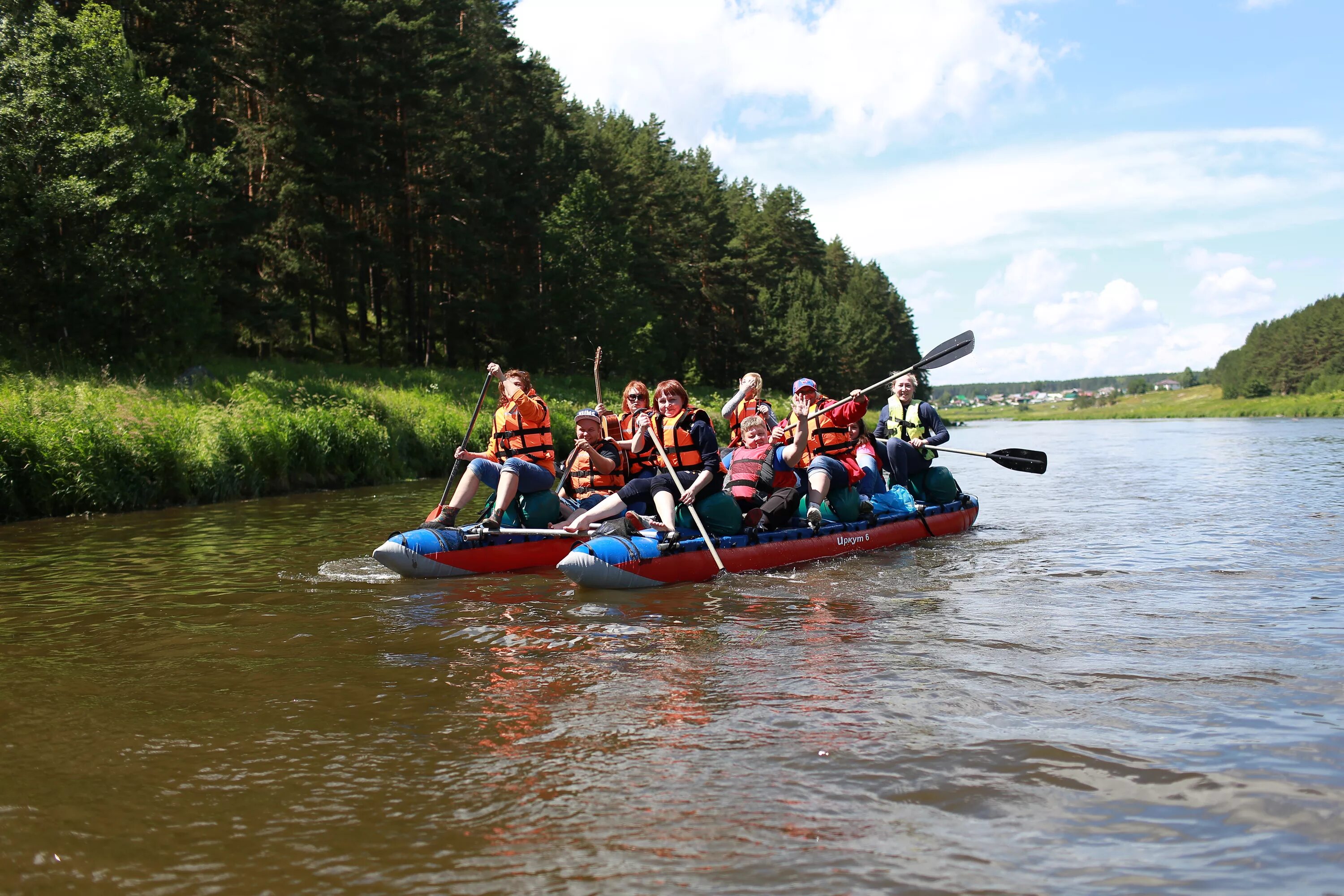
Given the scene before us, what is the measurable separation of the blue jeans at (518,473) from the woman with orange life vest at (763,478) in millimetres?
1806

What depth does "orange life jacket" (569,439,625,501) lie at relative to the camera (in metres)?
10.2

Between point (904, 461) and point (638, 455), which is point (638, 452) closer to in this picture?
point (638, 455)

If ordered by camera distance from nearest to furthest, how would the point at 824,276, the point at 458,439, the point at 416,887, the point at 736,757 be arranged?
the point at 416,887 < the point at 736,757 < the point at 458,439 < the point at 824,276

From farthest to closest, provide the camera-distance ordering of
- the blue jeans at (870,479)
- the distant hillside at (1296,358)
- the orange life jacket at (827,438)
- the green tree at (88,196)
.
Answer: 1. the distant hillside at (1296,358)
2. the green tree at (88,196)
3. the blue jeans at (870,479)
4. the orange life jacket at (827,438)

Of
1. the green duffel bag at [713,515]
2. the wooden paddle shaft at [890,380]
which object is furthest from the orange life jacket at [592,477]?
the wooden paddle shaft at [890,380]

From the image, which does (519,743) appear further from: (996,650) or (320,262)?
(320,262)

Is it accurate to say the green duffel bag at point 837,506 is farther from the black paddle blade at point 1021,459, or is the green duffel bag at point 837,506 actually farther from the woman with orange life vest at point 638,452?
the black paddle blade at point 1021,459

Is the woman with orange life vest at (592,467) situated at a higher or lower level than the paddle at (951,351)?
lower

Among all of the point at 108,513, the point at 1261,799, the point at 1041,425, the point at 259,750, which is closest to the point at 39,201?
the point at 108,513

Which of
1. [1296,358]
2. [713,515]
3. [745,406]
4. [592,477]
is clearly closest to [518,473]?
[592,477]

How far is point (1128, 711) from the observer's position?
5207 millimetres

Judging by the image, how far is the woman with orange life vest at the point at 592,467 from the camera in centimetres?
992

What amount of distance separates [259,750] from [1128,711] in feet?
14.2

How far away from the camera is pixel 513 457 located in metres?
9.46
